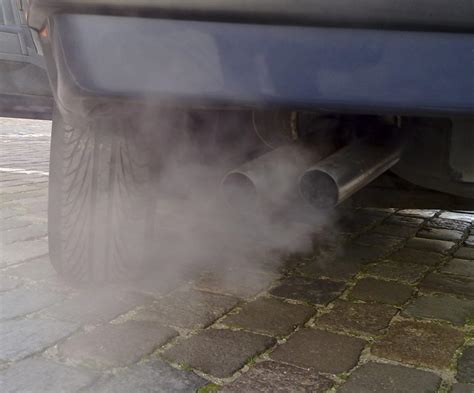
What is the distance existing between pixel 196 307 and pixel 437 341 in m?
0.67

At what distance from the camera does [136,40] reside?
4.32 ft

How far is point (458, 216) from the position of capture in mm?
3451

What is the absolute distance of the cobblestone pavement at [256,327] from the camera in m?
1.48

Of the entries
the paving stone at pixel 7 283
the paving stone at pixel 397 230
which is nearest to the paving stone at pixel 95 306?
the paving stone at pixel 7 283

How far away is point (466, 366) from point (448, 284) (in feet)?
2.25

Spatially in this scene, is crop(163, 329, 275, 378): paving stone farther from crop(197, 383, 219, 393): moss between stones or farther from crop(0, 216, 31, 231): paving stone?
crop(0, 216, 31, 231): paving stone

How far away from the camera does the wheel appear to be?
1.90 meters

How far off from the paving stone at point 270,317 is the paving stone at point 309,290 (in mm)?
71

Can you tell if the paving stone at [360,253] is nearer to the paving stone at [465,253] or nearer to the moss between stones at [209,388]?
the paving stone at [465,253]

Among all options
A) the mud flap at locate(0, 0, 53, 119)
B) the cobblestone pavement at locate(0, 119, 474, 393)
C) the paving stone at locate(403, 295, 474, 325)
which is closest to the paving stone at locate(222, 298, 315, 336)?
the cobblestone pavement at locate(0, 119, 474, 393)

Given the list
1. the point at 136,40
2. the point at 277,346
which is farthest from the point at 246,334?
the point at 136,40

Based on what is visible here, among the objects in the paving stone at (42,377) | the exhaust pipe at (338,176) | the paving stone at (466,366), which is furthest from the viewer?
the exhaust pipe at (338,176)

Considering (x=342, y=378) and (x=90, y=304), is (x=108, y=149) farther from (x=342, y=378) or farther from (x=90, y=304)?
(x=342, y=378)

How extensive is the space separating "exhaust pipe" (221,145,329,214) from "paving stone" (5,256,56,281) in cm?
73
